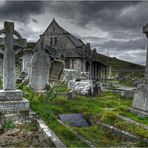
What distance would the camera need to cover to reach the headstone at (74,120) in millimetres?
10344

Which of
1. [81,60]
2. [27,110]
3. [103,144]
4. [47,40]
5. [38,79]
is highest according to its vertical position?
[47,40]

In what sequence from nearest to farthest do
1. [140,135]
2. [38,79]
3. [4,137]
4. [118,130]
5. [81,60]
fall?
[4,137], [140,135], [118,130], [38,79], [81,60]

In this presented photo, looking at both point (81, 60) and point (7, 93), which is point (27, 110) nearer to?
point (7, 93)

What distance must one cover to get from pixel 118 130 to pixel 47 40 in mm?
35688

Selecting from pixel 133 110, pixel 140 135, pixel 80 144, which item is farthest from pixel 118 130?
pixel 133 110

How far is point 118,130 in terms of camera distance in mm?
8969

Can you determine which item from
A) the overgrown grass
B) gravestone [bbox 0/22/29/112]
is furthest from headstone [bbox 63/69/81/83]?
gravestone [bbox 0/22/29/112]

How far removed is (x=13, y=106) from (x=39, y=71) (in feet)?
19.2

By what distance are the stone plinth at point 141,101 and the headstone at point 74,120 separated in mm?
2161

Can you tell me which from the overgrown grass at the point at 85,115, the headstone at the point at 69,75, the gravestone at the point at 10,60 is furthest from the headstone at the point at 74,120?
the headstone at the point at 69,75

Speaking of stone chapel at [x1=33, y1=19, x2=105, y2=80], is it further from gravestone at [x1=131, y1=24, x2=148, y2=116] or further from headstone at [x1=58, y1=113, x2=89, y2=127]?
headstone at [x1=58, y1=113, x2=89, y2=127]

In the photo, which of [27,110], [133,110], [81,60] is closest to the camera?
[27,110]

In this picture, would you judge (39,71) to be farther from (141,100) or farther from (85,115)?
(141,100)

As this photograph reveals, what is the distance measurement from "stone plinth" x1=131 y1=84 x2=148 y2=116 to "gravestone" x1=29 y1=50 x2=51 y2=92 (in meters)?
5.97
